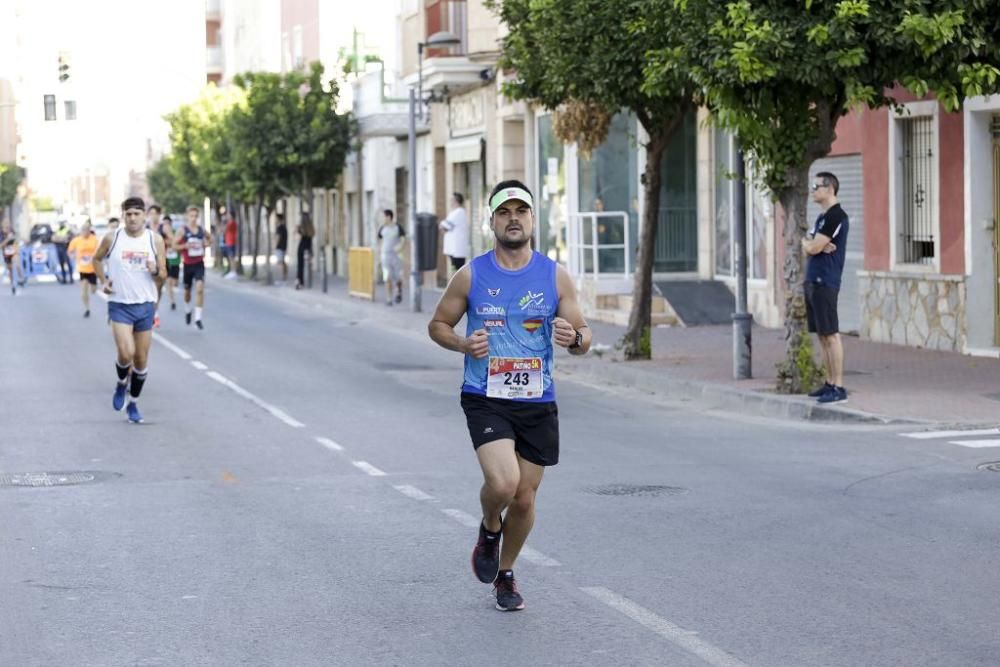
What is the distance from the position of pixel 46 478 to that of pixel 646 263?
10.2 meters

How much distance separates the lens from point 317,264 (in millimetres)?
59906

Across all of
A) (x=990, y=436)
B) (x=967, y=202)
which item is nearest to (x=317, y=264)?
(x=967, y=202)

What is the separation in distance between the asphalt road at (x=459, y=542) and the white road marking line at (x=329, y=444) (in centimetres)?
6

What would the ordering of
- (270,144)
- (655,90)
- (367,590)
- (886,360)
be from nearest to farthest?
(367,590) → (655,90) → (886,360) → (270,144)

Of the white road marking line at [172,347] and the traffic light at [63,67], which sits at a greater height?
the traffic light at [63,67]

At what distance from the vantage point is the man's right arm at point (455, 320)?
7434mm

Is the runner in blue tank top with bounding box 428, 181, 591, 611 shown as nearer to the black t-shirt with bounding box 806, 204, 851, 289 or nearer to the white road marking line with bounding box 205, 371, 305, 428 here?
the white road marking line with bounding box 205, 371, 305, 428

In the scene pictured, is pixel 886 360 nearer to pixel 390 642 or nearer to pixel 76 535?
pixel 76 535

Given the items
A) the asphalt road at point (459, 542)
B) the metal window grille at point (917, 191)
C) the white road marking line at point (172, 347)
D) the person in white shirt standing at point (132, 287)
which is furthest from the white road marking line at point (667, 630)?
the white road marking line at point (172, 347)

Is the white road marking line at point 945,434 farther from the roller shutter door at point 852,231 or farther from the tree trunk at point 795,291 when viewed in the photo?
the roller shutter door at point 852,231

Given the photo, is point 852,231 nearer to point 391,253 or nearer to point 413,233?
point 413,233

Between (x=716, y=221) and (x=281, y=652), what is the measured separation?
22073mm

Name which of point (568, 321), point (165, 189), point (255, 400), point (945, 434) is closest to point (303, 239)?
point (255, 400)

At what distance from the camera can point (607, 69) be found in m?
19.0
